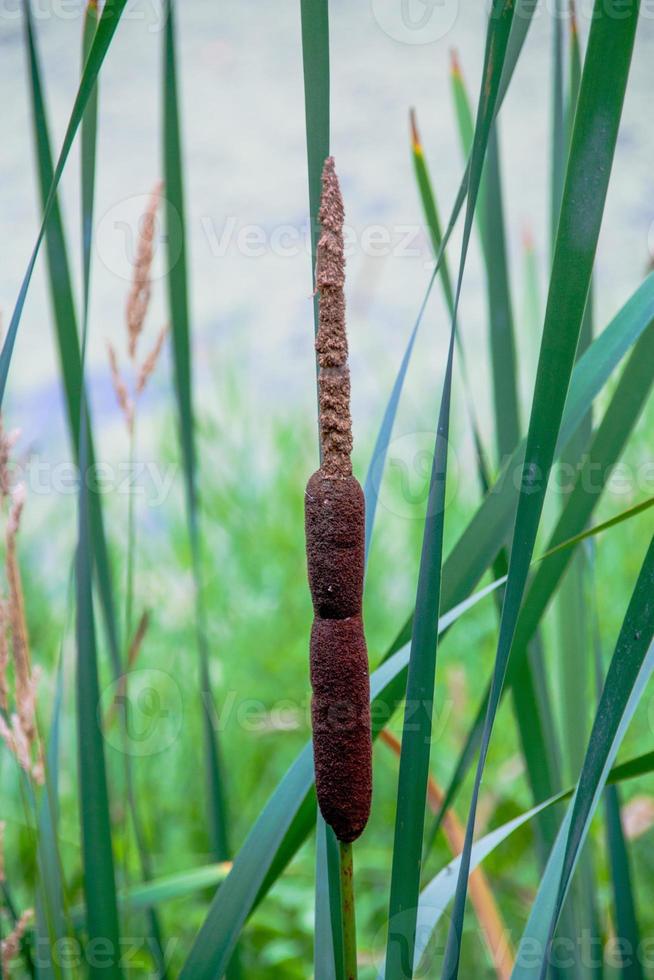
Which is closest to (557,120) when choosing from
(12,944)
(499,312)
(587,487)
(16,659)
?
(499,312)

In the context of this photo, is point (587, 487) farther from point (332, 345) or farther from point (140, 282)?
point (140, 282)

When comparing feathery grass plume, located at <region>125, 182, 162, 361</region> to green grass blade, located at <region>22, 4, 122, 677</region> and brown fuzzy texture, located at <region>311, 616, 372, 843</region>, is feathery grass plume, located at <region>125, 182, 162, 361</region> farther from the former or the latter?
brown fuzzy texture, located at <region>311, 616, 372, 843</region>

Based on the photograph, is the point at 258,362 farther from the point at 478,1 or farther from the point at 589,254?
the point at 589,254

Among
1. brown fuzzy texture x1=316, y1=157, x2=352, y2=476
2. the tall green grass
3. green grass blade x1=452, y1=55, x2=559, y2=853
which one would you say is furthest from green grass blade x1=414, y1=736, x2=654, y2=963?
brown fuzzy texture x1=316, y1=157, x2=352, y2=476

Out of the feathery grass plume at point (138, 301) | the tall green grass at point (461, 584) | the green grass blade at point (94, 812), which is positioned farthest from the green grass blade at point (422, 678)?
the feathery grass plume at point (138, 301)

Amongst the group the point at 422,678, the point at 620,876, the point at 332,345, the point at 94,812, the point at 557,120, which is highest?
the point at 557,120

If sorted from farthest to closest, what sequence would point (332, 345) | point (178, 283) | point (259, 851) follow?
1. point (178, 283)
2. point (259, 851)
3. point (332, 345)
